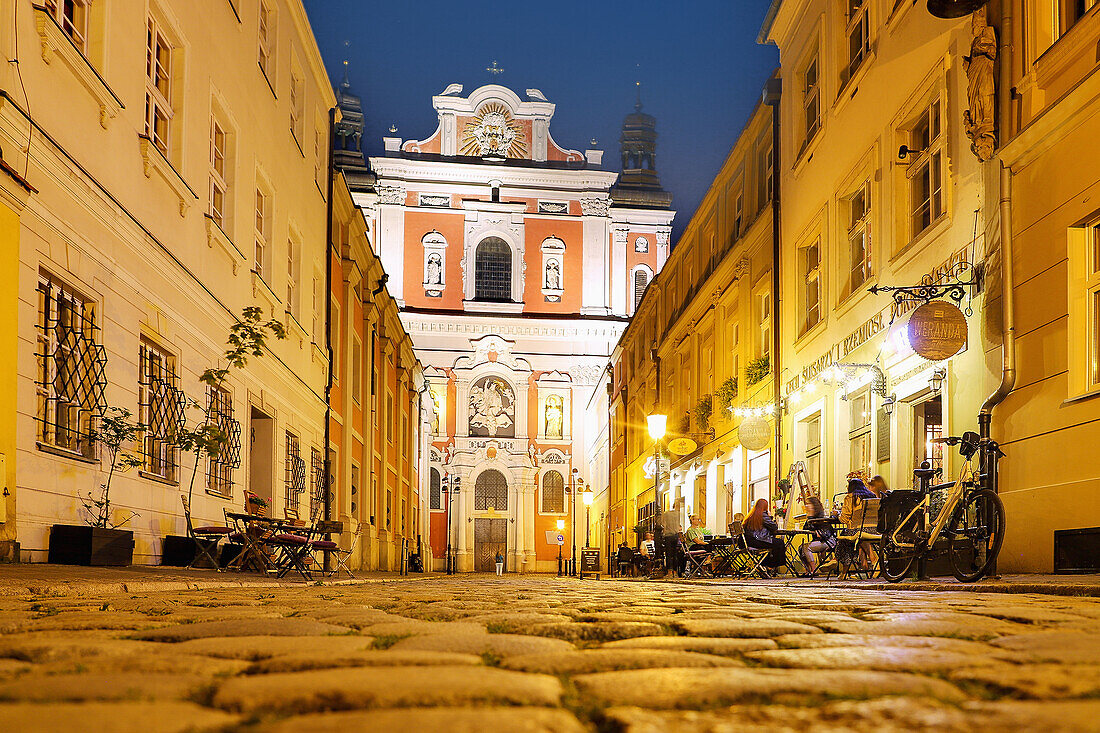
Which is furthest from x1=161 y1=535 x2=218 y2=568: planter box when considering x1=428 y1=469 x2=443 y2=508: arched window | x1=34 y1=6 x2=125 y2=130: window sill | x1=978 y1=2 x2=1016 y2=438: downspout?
x1=428 y1=469 x2=443 y2=508: arched window

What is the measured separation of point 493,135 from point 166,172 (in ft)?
139

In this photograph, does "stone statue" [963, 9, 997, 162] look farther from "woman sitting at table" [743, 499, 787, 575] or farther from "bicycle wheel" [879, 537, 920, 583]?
"woman sitting at table" [743, 499, 787, 575]

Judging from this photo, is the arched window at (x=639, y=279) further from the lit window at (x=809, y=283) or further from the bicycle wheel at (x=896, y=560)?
the bicycle wheel at (x=896, y=560)

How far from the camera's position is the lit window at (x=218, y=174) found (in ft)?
48.9

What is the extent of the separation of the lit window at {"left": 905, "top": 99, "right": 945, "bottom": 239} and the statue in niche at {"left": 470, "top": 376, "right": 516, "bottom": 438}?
40.6 metres

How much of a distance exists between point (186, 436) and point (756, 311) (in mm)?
11875

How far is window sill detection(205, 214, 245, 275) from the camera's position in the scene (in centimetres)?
1445

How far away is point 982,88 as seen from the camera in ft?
34.6

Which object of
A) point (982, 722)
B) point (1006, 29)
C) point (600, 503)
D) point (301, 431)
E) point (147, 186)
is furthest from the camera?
point (600, 503)

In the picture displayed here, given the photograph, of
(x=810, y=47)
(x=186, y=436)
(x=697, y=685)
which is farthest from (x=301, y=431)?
(x=697, y=685)

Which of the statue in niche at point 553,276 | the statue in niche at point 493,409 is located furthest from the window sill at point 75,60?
the statue in niche at point 493,409

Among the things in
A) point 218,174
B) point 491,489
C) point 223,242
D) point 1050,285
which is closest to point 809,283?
point 1050,285

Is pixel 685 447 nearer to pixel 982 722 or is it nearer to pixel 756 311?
pixel 756 311

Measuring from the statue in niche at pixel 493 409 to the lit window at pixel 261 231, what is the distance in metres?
35.6
